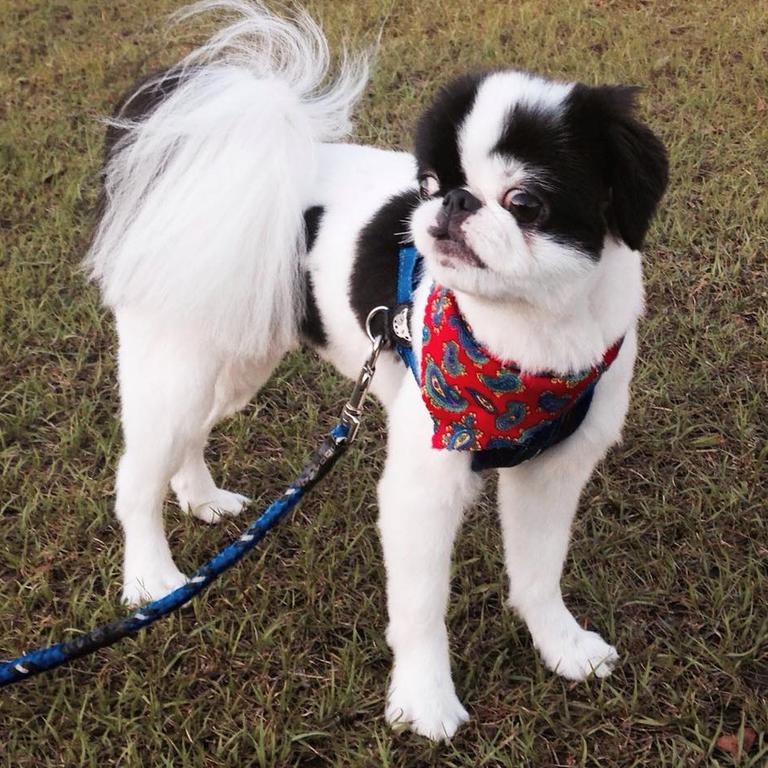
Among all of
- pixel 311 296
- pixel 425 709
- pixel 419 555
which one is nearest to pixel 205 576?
pixel 419 555

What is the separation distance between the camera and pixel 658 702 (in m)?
2.21

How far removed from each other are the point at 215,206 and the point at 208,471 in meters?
1.01

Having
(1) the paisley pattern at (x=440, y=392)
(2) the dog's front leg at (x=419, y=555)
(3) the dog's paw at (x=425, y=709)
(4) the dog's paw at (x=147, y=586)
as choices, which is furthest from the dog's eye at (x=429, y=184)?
(4) the dog's paw at (x=147, y=586)

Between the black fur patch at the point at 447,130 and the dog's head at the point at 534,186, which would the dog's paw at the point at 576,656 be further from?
the black fur patch at the point at 447,130

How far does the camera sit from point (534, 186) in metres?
1.48

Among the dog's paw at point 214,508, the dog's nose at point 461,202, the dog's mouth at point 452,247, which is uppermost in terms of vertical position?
the dog's nose at point 461,202

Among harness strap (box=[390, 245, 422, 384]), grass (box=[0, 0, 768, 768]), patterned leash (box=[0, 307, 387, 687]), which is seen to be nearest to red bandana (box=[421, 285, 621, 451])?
harness strap (box=[390, 245, 422, 384])

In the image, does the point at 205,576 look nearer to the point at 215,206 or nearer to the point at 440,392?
the point at 440,392

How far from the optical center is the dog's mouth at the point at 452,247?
151cm

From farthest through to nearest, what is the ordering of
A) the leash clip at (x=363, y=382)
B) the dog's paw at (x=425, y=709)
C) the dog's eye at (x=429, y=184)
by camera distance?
the dog's paw at (x=425, y=709), the leash clip at (x=363, y=382), the dog's eye at (x=429, y=184)

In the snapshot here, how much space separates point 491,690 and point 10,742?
1.18 meters

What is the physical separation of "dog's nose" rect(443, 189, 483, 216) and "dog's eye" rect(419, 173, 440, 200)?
9 cm

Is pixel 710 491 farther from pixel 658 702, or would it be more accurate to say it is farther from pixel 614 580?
pixel 658 702

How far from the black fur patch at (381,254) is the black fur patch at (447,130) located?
43cm
